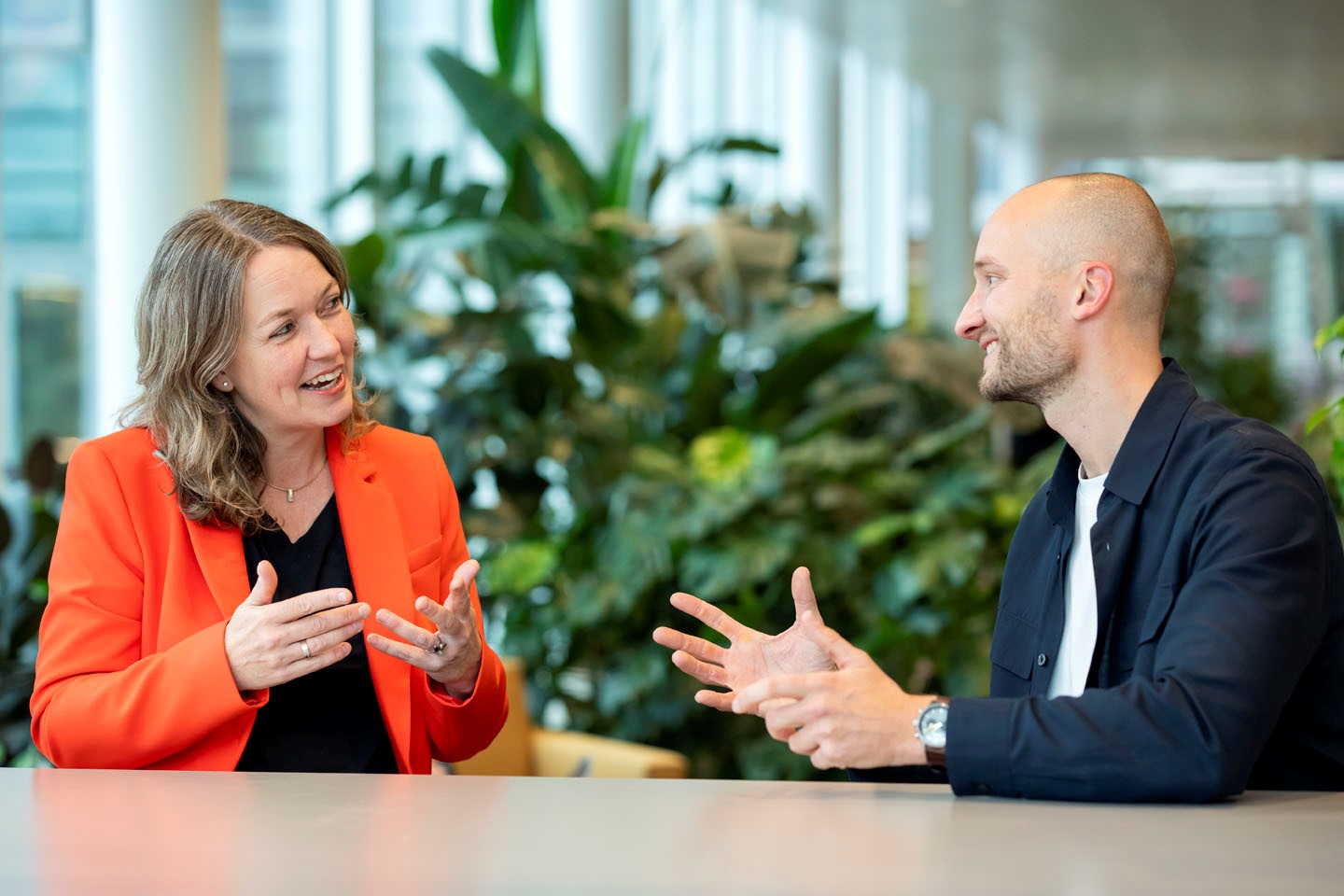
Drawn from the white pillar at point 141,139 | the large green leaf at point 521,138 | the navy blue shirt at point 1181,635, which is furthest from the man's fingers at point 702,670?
the large green leaf at point 521,138

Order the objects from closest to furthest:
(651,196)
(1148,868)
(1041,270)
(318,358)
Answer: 1. (1148,868)
2. (1041,270)
3. (318,358)
4. (651,196)

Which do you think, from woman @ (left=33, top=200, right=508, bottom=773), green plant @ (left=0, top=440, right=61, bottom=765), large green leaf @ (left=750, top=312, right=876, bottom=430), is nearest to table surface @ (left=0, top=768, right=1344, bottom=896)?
woman @ (left=33, top=200, right=508, bottom=773)

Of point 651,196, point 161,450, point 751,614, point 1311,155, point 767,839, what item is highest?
point 1311,155

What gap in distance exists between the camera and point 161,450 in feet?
6.62

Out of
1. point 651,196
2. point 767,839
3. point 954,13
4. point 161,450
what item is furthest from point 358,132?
point 954,13

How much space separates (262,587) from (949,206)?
585 inches

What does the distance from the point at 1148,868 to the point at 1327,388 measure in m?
14.9

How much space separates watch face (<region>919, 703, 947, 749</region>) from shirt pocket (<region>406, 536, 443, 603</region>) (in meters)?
0.91

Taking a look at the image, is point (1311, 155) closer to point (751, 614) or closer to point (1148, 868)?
point (751, 614)

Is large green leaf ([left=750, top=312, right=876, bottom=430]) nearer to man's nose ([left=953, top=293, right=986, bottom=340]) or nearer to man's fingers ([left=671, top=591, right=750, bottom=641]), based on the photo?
man's nose ([left=953, top=293, right=986, bottom=340])

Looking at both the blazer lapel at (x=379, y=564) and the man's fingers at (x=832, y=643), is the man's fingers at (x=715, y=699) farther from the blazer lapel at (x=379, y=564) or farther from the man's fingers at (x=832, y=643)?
the blazer lapel at (x=379, y=564)

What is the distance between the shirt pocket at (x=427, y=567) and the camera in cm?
209

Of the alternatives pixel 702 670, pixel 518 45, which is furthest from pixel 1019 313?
pixel 518 45

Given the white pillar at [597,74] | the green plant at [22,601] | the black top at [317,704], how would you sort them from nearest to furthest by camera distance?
the black top at [317,704], the green plant at [22,601], the white pillar at [597,74]
